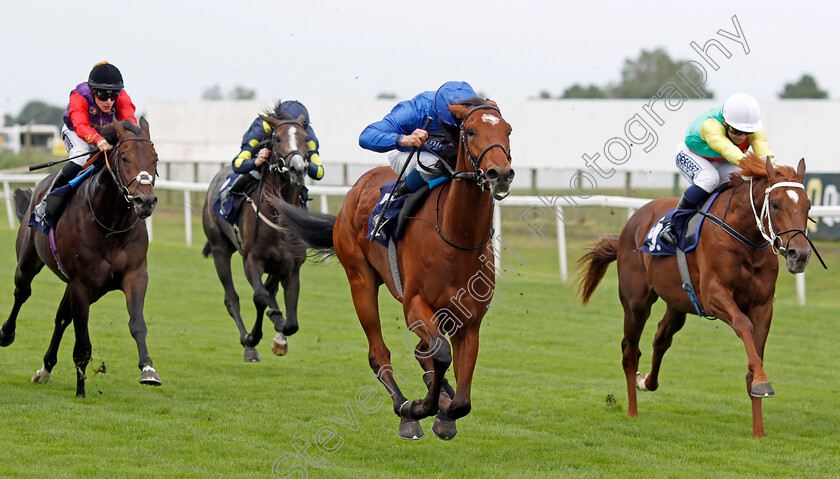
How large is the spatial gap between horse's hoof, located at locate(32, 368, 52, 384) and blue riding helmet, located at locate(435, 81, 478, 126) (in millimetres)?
3603

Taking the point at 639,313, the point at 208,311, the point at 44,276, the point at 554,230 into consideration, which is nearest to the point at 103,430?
the point at 639,313

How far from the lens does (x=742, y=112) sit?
6012 millimetres

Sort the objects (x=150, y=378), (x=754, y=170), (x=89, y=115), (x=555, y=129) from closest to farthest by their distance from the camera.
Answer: (x=150, y=378) < (x=754, y=170) < (x=89, y=115) < (x=555, y=129)

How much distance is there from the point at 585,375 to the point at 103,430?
3.85 m

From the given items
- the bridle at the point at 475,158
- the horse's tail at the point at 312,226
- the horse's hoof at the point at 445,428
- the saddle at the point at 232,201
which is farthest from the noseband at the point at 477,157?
the saddle at the point at 232,201

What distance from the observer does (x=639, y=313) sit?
6613 mm

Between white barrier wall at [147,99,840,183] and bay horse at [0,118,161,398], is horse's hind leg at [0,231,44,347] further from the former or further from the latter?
white barrier wall at [147,99,840,183]

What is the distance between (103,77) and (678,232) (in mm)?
3882

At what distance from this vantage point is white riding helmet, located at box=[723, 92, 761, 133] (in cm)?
600

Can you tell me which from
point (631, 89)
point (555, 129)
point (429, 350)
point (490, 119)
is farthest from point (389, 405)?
point (631, 89)

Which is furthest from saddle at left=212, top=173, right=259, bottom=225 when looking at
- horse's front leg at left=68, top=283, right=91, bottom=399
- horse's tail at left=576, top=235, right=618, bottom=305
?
horse's tail at left=576, top=235, right=618, bottom=305

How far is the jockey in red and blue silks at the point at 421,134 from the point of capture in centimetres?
470

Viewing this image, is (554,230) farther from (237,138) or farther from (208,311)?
(237,138)

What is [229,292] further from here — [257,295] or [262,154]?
[262,154]
